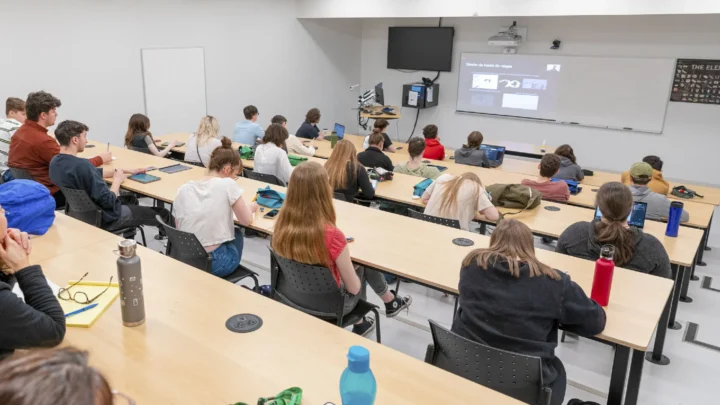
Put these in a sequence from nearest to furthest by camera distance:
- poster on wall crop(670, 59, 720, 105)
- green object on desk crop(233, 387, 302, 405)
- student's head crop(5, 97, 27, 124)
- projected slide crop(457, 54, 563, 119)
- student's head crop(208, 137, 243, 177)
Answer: green object on desk crop(233, 387, 302, 405), student's head crop(208, 137, 243, 177), student's head crop(5, 97, 27, 124), poster on wall crop(670, 59, 720, 105), projected slide crop(457, 54, 563, 119)

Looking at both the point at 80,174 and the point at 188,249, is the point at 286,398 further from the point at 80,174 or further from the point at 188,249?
the point at 80,174

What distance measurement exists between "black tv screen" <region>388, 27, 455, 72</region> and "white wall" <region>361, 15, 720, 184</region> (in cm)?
16

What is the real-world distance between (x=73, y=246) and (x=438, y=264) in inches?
74.3

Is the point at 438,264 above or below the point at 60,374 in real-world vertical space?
below

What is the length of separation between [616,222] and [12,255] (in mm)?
2758

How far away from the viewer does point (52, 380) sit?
0.75m

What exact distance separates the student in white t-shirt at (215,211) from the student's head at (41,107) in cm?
177

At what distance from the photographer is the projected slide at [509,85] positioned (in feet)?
29.2

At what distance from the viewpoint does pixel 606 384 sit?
10.1 feet

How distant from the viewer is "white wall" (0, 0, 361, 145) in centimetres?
639

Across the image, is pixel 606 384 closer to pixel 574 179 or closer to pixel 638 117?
pixel 574 179

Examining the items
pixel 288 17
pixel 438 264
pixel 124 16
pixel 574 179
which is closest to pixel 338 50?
pixel 288 17

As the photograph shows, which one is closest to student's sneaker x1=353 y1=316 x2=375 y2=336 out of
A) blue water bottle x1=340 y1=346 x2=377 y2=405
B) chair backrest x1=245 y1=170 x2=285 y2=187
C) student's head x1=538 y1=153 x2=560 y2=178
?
blue water bottle x1=340 y1=346 x2=377 y2=405

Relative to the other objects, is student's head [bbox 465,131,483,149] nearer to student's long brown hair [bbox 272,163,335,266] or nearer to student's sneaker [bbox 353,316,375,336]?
student's sneaker [bbox 353,316,375,336]
